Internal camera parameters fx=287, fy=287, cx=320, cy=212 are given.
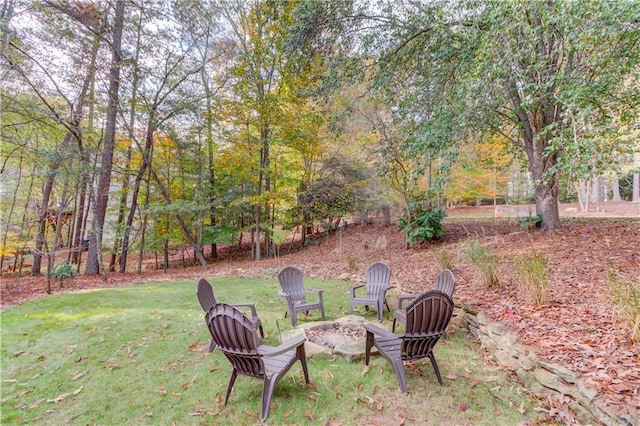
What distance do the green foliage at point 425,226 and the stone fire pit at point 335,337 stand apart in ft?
15.9

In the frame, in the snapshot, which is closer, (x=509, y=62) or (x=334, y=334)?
(x=334, y=334)

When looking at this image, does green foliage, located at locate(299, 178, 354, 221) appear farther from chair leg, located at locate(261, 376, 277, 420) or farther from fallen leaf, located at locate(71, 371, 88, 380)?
chair leg, located at locate(261, 376, 277, 420)

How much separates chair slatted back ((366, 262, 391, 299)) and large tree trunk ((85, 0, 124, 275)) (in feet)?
22.1

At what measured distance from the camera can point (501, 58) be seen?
4.01 metres

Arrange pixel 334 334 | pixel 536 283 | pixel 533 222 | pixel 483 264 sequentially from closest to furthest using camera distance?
pixel 536 283
pixel 334 334
pixel 483 264
pixel 533 222

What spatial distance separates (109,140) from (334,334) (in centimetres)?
849

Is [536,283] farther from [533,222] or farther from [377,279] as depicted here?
[533,222]

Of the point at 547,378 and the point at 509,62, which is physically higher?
the point at 509,62

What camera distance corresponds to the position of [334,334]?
11.6ft

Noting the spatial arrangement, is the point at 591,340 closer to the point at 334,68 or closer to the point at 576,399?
the point at 576,399

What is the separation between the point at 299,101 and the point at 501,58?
6273 mm

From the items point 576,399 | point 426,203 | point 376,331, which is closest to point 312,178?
point 426,203

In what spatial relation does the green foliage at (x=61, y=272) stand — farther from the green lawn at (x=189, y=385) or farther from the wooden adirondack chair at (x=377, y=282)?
the wooden adirondack chair at (x=377, y=282)

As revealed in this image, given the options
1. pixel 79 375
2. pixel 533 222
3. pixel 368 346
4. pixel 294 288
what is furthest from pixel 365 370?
pixel 533 222
